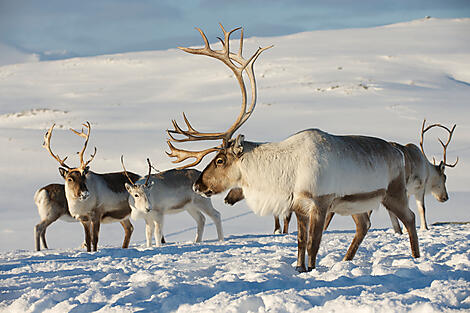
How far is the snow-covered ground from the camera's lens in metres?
5.45

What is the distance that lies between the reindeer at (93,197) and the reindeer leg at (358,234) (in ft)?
15.7

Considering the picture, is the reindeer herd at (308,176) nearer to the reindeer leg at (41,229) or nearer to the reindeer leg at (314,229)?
the reindeer leg at (314,229)

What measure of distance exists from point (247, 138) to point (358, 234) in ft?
47.9

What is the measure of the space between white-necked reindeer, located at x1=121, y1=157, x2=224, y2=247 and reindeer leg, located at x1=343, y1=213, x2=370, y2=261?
4094 mm

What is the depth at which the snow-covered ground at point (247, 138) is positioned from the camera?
5.45 metres

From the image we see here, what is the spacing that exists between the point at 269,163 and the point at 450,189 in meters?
10.5

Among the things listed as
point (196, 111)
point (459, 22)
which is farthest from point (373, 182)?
point (459, 22)

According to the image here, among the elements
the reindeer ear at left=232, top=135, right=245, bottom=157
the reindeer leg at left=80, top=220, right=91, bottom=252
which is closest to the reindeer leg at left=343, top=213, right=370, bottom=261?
the reindeer ear at left=232, top=135, right=245, bottom=157

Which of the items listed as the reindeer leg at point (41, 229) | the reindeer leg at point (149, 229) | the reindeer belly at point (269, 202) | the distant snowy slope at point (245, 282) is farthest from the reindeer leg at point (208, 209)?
the reindeer belly at point (269, 202)

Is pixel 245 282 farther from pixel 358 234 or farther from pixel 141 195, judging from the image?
pixel 141 195

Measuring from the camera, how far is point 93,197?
36.0ft

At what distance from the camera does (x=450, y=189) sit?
15977mm

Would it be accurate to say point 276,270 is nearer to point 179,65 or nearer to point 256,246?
point 256,246

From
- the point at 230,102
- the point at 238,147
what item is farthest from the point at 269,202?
the point at 230,102
